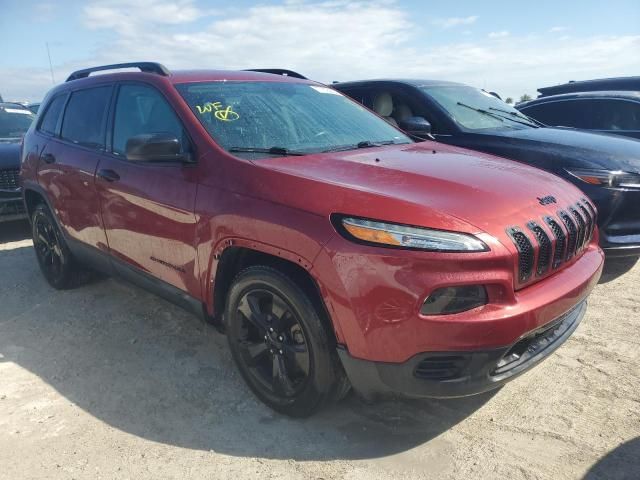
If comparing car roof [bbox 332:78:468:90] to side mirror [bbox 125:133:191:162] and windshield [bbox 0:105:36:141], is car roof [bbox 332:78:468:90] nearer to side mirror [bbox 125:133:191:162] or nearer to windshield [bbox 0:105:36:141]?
side mirror [bbox 125:133:191:162]

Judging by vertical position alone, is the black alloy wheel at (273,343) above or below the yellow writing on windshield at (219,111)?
below

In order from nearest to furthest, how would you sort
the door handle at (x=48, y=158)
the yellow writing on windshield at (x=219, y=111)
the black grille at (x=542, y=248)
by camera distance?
the black grille at (x=542, y=248) < the yellow writing on windshield at (x=219, y=111) < the door handle at (x=48, y=158)

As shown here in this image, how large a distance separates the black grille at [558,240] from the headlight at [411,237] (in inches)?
20.7

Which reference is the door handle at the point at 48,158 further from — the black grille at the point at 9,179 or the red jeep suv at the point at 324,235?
the black grille at the point at 9,179

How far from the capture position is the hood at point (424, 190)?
2.25 m

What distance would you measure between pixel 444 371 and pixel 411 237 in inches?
22.9

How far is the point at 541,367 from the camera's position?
317 centimetres

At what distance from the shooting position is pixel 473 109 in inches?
222

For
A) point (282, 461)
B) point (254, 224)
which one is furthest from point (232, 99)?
point (282, 461)

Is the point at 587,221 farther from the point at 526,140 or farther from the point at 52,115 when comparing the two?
the point at 52,115

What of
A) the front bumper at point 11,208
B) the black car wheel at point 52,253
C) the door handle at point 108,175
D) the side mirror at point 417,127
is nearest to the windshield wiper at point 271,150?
the door handle at point 108,175

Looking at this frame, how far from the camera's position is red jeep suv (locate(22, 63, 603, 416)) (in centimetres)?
215

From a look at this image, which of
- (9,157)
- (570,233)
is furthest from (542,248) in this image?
(9,157)

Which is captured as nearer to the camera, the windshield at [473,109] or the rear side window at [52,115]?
the rear side window at [52,115]
